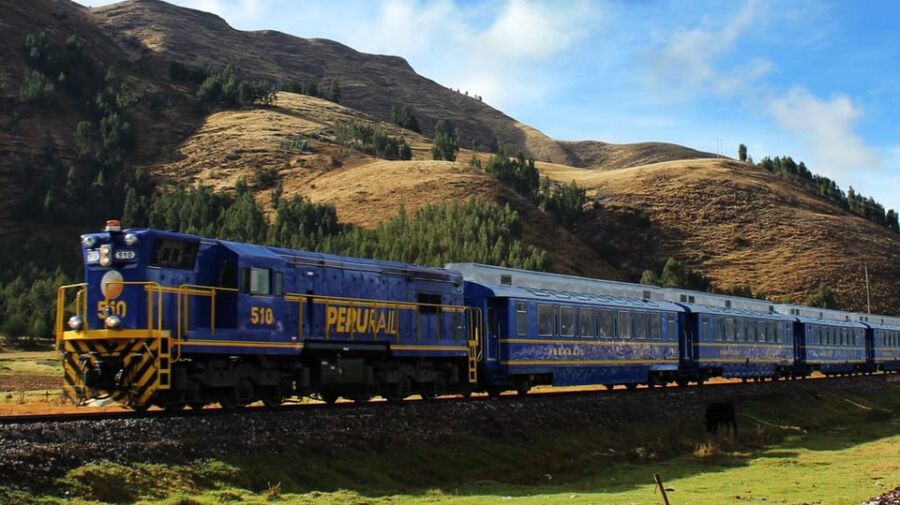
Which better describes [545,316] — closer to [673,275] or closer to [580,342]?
[580,342]

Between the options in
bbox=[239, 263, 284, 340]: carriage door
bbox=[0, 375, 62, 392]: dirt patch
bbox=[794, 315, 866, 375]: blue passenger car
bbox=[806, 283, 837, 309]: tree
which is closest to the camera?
bbox=[239, 263, 284, 340]: carriage door

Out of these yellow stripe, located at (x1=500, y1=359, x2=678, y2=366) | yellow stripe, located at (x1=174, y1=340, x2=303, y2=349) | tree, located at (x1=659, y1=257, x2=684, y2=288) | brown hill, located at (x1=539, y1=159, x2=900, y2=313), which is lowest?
yellow stripe, located at (x1=500, y1=359, x2=678, y2=366)

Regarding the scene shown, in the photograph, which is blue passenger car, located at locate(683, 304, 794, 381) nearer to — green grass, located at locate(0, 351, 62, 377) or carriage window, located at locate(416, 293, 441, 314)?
carriage window, located at locate(416, 293, 441, 314)

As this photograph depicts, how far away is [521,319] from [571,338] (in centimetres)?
358

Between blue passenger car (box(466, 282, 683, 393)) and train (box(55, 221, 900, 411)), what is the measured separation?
74 millimetres

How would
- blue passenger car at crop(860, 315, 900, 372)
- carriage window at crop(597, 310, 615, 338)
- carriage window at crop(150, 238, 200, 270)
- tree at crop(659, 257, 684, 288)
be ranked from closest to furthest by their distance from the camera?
carriage window at crop(150, 238, 200, 270)
carriage window at crop(597, 310, 615, 338)
blue passenger car at crop(860, 315, 900, 372)
tree at crop(659, 257, 684, 288)

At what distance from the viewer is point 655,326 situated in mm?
41562

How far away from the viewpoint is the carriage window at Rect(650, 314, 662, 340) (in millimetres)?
41250

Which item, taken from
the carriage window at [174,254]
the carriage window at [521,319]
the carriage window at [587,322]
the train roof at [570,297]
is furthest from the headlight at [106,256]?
the carriage window at [587,322]

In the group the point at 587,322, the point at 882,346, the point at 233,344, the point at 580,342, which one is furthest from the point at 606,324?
the point at 882,346

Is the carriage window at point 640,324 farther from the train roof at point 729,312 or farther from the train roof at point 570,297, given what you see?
the train roof at point 729,312

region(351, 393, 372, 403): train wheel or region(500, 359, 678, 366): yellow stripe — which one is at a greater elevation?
region(500, 359, 678, 366): yellow stripe

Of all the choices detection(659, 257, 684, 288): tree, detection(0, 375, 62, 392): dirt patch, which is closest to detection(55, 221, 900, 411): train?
detection(0, 375, 62, 392): dirt patch

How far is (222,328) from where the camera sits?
70.6 ft
